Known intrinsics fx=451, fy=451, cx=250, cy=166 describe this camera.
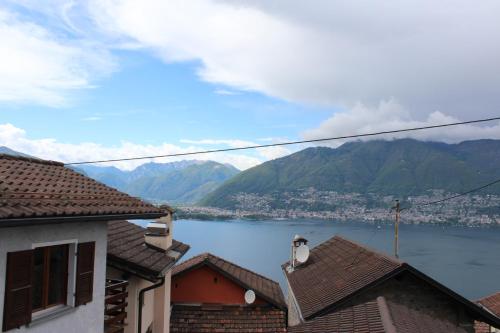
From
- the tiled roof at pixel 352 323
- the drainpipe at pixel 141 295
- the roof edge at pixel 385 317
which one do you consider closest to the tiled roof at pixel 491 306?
the roof edge at pixel 385 317

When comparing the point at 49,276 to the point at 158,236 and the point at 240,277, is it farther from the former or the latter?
the point at 240,277

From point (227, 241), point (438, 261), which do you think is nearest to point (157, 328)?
point (438, 261)

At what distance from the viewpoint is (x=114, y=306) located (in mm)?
9938

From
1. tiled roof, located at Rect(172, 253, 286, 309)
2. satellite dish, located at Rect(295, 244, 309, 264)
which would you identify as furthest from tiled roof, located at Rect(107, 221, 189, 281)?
satellite dish, located at Rect(295, 244, 309, 264)

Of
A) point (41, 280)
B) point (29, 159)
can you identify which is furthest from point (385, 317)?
point (29, 159)

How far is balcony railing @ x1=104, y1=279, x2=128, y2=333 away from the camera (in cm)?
914

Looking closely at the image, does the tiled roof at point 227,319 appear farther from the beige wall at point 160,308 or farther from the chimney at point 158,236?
the chimney at point 158,236

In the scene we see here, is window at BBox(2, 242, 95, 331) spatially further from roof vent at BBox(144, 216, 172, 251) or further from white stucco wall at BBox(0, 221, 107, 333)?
roof vent at BBox(144, 216, 172, 251)

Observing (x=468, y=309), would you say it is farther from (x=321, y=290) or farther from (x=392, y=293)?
(x=321, y=290)

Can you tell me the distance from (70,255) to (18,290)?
1359 mm

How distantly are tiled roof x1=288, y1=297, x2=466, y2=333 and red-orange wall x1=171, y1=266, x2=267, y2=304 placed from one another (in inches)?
314

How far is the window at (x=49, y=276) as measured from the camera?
6648mm

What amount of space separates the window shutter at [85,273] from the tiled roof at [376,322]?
6.07 m

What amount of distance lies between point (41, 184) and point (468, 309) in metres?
13.4
